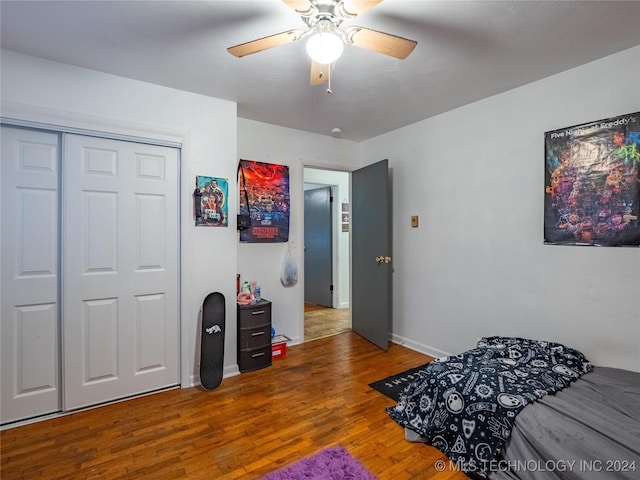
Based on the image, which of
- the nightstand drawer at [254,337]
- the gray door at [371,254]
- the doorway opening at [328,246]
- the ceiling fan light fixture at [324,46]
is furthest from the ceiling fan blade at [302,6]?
the doorway opening at [328,246]

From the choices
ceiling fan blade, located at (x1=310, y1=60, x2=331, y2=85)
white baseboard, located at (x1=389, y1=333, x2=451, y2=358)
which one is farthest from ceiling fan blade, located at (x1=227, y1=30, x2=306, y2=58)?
white baseboard, located at (x1=389, y1=333, x2=451, y2=358)

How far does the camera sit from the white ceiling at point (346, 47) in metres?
1.68

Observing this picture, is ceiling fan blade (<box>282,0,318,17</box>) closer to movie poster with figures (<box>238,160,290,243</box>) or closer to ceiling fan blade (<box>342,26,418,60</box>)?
ceiling fan blade (<box>342,26,418,60</box>)

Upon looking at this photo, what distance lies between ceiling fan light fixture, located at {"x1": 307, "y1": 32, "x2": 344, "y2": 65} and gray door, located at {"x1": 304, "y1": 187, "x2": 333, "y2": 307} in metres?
3.97

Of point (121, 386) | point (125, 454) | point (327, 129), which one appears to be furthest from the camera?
point (327, 129)

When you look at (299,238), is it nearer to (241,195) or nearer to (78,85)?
(241,195)

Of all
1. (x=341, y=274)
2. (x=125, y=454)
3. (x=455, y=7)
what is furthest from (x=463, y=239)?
(x=125, y=454)

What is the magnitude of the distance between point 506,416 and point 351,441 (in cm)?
91

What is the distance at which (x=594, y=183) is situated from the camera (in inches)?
85.6

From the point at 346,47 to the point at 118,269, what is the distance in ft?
7.59

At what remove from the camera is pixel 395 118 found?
10.9 feet

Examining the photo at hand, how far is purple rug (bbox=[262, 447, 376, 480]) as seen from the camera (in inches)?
65.1

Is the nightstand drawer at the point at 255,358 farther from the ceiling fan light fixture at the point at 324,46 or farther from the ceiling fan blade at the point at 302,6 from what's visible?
the ceiling fan blade at the point at 302,6

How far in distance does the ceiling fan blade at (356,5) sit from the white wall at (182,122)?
1722 millimetres
